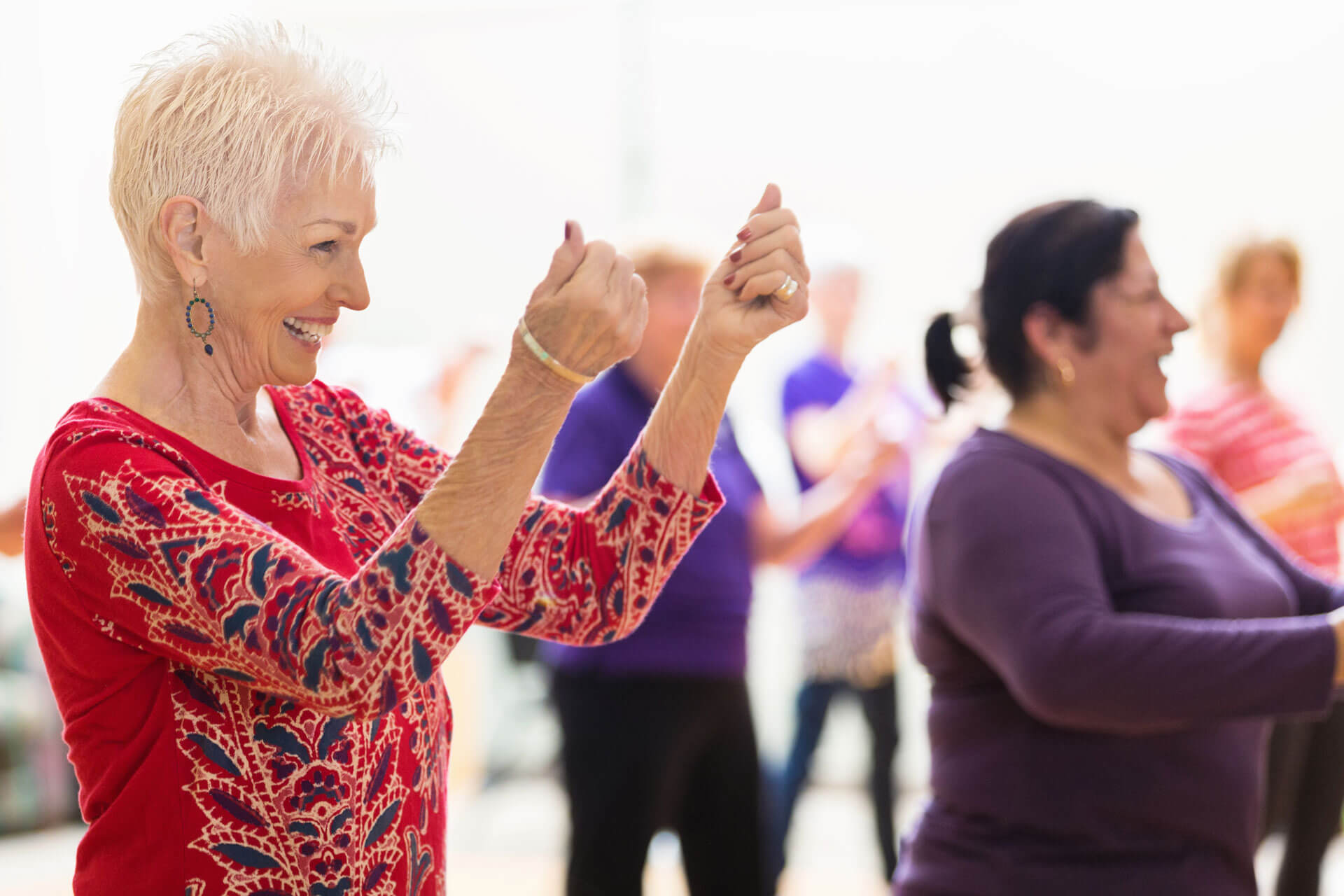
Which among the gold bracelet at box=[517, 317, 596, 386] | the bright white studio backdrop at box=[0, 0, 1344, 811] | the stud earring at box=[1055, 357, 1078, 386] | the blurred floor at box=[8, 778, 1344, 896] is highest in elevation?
the bright white studio backdrop at box=[0, 0, 1344, 811]

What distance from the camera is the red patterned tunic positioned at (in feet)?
2.76

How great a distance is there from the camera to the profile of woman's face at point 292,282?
0.97 meters

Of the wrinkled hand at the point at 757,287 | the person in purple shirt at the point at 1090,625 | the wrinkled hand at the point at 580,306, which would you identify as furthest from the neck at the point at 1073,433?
the wrinkled hand at the point at 580,306

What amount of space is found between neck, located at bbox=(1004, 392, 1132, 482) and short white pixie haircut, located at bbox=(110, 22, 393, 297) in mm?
924

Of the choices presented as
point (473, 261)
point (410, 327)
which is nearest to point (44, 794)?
point (410, 327)

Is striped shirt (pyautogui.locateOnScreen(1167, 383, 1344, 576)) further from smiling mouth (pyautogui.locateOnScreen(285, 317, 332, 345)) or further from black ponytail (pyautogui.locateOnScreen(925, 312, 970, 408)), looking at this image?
smiling mouth (pyautogui.locateOnScreen(285, 317, 332, 345))

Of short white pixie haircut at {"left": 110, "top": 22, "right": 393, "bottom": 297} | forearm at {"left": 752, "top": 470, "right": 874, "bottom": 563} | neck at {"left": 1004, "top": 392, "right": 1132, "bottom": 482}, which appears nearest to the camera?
short white pixie haircut at {"left": 110, "top": 22, "right": 393, "bottom": 297}

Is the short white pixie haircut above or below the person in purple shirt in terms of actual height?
above

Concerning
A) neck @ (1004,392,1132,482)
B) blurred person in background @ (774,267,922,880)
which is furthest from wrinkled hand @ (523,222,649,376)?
blurred person in background @ (774,267,922,880)

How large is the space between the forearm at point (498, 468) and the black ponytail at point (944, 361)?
37.7 inches

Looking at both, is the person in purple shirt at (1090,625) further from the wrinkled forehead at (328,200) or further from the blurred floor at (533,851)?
the blurred floor at (533,851)

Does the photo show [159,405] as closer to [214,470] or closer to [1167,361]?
[214,470]

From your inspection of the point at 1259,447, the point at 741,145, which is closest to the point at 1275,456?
the point at 1259,447

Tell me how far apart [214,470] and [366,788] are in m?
0.27
